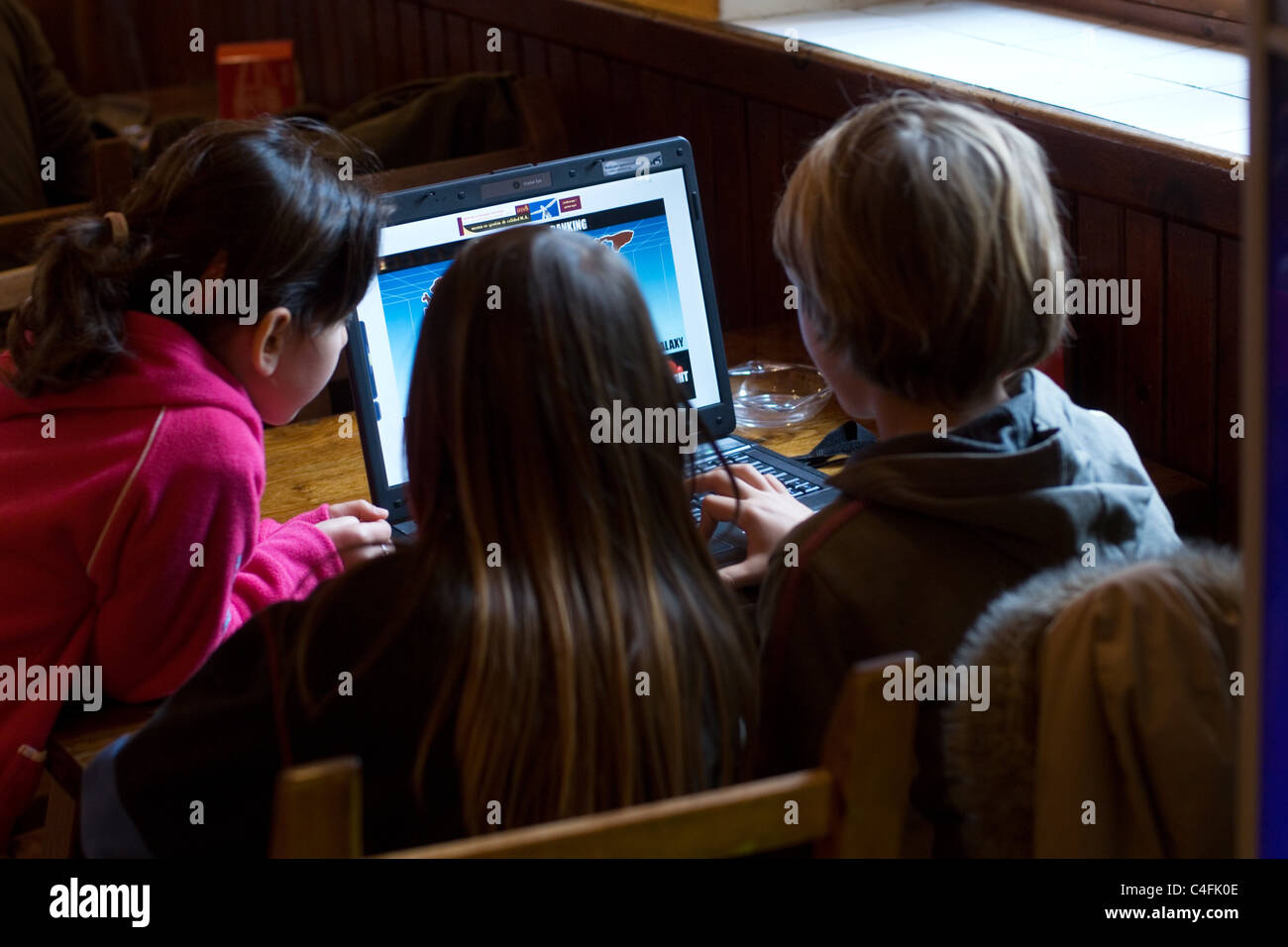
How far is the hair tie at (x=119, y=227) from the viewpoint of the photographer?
4.56 ft

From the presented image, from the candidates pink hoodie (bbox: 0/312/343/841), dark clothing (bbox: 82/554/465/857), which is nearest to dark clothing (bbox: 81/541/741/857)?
dark clothing (bbox: 82/554/465/857)

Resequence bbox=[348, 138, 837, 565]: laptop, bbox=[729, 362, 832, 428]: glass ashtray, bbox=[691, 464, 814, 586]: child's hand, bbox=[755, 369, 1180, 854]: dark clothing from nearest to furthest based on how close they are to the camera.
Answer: bbox=[755, 369, 1180, 854]: dark clothing, bbox=[691, 464, 814, 586]: child's hand, bbox=[348, 138, 837, 565]: laptop, bbox=[729, 362, 832, 428]: glass ashtray

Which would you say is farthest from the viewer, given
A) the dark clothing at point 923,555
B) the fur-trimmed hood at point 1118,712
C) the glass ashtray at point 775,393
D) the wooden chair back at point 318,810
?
the glass ashtray at point 775,393

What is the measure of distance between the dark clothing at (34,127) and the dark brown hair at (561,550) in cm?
226

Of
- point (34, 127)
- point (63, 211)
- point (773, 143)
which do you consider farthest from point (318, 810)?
point (34, 127)

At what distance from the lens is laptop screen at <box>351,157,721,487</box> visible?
1.60m

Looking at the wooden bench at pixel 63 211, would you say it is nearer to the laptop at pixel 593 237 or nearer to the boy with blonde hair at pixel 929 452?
the laptop at pixel 593 237

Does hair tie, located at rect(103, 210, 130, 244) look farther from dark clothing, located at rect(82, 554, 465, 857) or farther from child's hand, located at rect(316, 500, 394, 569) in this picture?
dark clothing, located at rect(82, 554, 465, 857)

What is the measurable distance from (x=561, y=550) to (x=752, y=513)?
0.46 metres

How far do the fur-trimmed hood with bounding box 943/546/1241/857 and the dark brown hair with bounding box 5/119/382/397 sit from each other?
72 cm

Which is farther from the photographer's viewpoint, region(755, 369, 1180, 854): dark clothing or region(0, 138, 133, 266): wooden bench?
region(0, 138, 133, 266): wooden bench

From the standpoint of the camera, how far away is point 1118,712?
0.95m

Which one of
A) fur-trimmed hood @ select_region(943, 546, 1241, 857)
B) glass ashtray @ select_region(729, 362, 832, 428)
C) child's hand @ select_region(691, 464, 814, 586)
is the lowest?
glass ashtray @ select_region(729, 362, 832, 428)

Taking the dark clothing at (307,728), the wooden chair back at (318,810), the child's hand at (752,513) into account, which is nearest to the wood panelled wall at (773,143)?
the child's hand at (752,513)
